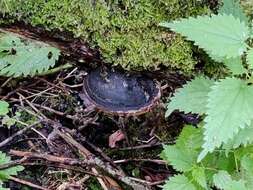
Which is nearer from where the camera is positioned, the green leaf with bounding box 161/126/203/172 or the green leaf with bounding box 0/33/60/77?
the green leaf with bounding box 161/126/203/172

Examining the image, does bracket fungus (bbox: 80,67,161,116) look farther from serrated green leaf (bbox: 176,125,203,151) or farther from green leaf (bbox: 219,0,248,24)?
green leaf (bbox: 219,0,248,24)

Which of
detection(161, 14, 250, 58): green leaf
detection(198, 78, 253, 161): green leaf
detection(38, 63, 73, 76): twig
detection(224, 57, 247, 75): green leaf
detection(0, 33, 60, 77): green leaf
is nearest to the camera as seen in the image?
detection(198, 78, 253, 161): green leaf

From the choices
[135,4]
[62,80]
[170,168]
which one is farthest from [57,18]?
[170,168]

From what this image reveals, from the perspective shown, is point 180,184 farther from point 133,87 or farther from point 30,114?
point 30,114

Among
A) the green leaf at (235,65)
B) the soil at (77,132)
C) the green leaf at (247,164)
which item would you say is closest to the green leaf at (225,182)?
the green leaf at (247,164)

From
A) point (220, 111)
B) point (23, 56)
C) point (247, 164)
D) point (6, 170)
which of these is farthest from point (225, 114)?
point (23, 56)

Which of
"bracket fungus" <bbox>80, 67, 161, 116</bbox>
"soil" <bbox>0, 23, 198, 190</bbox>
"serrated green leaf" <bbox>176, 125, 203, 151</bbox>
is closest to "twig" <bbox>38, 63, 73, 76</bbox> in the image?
"soil" <bbox>0, 23, 198, 190</bbox>
